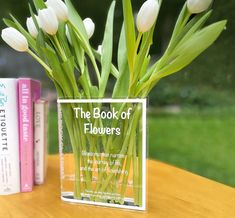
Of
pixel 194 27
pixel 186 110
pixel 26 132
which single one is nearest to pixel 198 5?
pixel 194 27

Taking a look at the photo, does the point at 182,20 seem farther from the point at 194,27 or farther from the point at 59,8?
the point at 59,8

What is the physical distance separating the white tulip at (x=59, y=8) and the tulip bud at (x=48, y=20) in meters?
0.02

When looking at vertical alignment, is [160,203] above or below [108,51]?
below

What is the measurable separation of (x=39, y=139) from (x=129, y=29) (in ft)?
1.10

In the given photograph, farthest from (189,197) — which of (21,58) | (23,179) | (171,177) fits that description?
(21,58)

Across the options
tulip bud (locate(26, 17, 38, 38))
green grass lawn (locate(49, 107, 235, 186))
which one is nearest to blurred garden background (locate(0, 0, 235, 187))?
green grass lawn (locate(49, 107, 235, 186))

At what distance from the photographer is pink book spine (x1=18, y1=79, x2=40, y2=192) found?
65 cm

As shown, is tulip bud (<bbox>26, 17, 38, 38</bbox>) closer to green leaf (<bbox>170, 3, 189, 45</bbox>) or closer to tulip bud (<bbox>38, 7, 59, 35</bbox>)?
tulip bud (<bbox>38, 7, 59, 35</bbox>)

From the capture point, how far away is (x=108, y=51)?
62cm

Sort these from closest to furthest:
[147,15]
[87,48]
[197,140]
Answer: [147,15]
[87,48]
[197,140]

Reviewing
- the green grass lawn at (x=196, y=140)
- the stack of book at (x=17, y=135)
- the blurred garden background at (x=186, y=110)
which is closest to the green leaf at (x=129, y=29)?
the stack of book at (x=17, y=135)

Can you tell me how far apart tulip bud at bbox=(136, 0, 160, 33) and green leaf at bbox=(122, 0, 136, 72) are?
0.02m

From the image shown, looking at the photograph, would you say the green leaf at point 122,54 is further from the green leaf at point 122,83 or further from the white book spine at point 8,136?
the white book spine at point 8,136

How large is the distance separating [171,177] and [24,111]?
1.30ft
